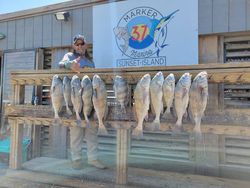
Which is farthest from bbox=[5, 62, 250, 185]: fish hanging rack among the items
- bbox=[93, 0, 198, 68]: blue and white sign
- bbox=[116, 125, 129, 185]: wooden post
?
bbox=[93, 0, 198, 68]: blue and white sign

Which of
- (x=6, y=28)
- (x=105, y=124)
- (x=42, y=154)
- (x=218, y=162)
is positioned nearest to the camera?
(x=105, y=124)

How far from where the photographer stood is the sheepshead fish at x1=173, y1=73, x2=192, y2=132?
2.93 meters

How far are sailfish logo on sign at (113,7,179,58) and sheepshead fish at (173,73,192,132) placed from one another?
1.70 meters

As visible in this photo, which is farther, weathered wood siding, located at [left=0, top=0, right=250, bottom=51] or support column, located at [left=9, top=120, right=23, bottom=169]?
weathered wood siding, located at [left=0, top=0, right=250, bottom=51]

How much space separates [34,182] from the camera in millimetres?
3619

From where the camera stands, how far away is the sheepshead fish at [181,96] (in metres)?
2.93

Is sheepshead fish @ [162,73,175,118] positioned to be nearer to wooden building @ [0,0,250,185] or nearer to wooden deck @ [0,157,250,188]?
wooden building @ [0,0,250,185]

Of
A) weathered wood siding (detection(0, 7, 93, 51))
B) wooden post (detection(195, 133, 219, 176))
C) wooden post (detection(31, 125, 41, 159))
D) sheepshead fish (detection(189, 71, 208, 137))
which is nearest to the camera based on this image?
sheepshead fish (detection(189, 71, 208, 137))

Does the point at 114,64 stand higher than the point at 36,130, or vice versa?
the point at 114,64

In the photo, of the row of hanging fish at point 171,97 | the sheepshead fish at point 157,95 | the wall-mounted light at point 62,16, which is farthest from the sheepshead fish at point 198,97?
the wall-mounted light at point 62,16

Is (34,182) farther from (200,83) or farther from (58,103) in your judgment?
(200,83)

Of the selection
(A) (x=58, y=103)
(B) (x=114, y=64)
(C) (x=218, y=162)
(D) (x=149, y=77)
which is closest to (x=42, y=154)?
(B) (x=114, y=64)

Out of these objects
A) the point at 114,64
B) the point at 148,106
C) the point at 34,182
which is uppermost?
the point at 114,64

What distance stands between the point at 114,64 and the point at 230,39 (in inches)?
62.8
